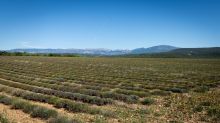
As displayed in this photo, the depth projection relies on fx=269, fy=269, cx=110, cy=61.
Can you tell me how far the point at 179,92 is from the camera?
22312mm

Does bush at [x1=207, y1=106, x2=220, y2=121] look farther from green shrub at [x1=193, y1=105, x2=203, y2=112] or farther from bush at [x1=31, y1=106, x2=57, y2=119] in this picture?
bush at [x1=31, y1=106, x2=57, y2=119]

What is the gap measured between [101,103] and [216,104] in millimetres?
6875

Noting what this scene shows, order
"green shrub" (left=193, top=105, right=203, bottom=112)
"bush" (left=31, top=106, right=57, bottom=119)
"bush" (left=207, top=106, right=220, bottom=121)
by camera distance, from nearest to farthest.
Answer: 1. "bush" (left=31, top=106, right=57, bottom=119)
2. "bush" (left=207, top=106, right=220, bottom=121)
3. "green shrub" (left=193, top=105, right=203, bottom=112)

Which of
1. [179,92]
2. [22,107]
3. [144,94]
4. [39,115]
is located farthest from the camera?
[179,92]

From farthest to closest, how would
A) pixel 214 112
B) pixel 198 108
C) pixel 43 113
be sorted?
1. pixel 198 108
2. pixel 214 112
3. pixel 43 113

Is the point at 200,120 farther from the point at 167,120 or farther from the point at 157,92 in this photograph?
the point at 157,92

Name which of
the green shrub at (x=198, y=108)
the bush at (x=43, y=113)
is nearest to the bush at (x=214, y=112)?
the green shrub at (x=198, y=108)

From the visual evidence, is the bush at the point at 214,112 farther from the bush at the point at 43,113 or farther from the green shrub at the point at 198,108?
the bush at the point at 43,113

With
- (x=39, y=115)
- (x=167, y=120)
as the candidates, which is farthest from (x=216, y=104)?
(x=39, y=115)

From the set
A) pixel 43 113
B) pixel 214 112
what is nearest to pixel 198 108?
pixel 214 112

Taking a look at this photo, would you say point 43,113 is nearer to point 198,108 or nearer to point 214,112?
point 198,108

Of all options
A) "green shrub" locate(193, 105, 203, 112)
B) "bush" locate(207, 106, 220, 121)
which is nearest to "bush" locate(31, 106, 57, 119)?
"green shrub" locate(193, 105, 203, 112)

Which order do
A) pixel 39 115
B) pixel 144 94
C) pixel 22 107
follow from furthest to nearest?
pixel 144 94 → pixel 22 107 → pixel 39 115

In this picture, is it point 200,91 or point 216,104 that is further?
point 200,91
